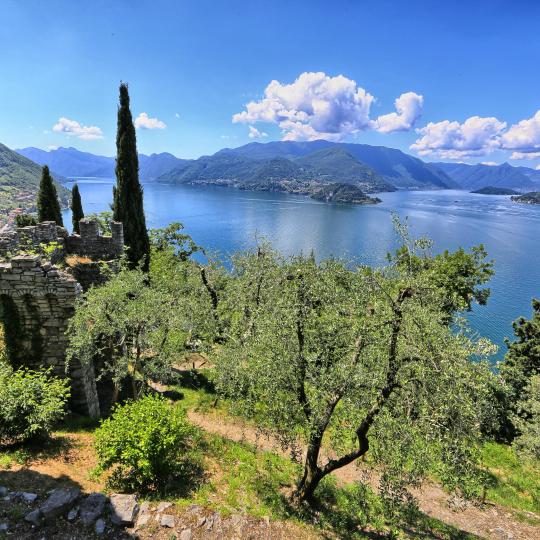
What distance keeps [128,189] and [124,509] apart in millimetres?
35816

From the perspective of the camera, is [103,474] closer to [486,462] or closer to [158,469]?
[158,469]

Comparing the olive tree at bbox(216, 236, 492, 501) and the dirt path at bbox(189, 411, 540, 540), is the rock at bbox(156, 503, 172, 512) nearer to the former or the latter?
the olive tree at bbox(216, 236, 492, 501)

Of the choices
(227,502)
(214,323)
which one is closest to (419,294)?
(227,502)

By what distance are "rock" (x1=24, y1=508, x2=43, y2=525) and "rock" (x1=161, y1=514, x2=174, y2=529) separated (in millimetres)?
2854

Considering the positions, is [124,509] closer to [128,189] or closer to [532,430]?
[532,430]

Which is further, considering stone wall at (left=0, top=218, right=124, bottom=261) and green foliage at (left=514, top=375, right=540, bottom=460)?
green foliage at (left=514, top=375, right=540, bottom=460)


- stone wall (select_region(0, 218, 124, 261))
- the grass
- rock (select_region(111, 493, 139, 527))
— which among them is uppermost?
stone wall (select_region(0, 218, 124, 261))

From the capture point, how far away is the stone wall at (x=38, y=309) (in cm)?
1248

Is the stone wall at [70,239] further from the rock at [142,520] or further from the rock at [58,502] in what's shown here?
the rock at [142,520]

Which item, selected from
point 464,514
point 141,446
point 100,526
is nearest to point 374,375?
point 141,446

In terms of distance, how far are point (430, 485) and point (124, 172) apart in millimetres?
38945

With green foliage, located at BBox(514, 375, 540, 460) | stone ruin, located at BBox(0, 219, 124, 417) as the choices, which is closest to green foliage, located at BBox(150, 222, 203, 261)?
stone ruin, located at BBox(0, 219, 124, 417)

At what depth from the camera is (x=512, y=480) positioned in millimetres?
17750

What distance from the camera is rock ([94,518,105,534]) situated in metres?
8.32
